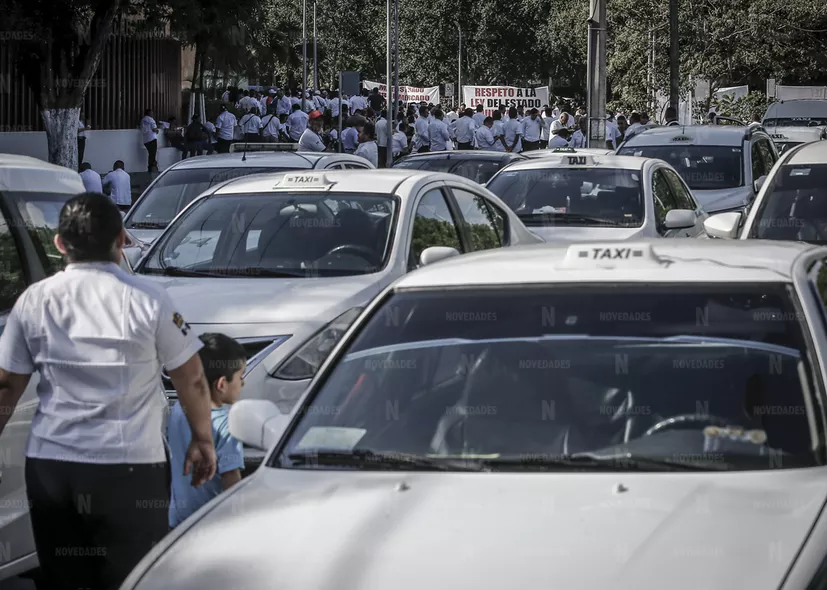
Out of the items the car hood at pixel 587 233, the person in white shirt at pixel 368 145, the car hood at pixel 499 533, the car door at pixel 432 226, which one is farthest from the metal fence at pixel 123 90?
the car hood at pixel 499 533

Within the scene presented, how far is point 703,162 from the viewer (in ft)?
57.5

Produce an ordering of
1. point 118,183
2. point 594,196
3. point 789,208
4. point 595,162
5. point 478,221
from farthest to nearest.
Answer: point 118,183 < point 595,162 < point 594,196 < point 789,208 < point 478,221

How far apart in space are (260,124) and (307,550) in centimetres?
3178

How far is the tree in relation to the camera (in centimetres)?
2205

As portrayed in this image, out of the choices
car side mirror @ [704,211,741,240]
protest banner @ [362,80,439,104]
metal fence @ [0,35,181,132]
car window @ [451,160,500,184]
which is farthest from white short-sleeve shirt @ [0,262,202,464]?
protest banner @ [362,80,439,104]

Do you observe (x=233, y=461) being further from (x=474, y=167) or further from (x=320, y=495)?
(x=474, y=167)

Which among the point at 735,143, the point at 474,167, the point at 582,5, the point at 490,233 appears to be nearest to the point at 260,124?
the point at 474,167

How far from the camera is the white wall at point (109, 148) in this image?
2741cm

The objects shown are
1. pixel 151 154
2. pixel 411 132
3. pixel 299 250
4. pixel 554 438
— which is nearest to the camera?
pixel 554 438

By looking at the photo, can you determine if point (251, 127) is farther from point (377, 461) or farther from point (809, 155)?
point (377, 461)

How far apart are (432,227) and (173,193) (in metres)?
4.56

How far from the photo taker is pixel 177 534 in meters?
3.74

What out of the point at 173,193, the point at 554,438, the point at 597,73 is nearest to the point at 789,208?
the point at 173,193

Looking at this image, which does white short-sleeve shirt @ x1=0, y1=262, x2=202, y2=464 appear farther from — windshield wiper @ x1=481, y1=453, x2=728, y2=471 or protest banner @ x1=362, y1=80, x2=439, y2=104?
protest banner @ x1=362, y1=80, x2=439, y2=104
